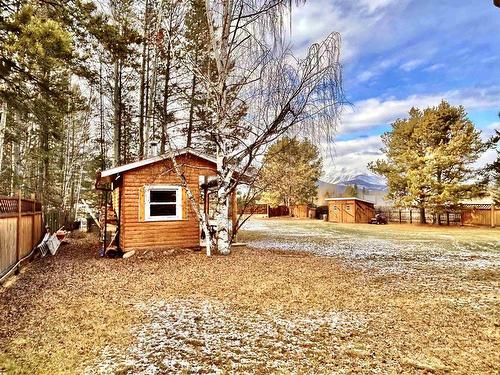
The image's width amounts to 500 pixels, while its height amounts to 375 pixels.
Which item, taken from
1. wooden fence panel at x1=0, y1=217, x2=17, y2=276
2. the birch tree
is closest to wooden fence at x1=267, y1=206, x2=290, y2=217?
the birch tree

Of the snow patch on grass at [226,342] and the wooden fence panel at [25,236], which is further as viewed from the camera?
the wooden fence panel at [25,236]

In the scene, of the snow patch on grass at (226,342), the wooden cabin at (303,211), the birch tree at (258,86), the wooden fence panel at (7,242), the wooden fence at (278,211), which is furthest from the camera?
the wooden fence at (278,211)

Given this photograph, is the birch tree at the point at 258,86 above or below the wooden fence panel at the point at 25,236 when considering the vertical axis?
above

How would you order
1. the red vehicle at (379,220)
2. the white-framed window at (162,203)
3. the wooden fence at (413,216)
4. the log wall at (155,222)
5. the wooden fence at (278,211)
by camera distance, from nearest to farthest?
the log wall at (155,222) → the white-framed window at (162,203) → the wooden fence at (413,216) → the red vehicle at (379,220) → the wooden fence at (278,211)

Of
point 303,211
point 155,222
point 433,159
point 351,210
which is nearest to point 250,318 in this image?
point 155,222

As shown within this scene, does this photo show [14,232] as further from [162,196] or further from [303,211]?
[303,211]

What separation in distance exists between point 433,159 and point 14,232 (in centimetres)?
2425

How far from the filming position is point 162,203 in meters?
10.9

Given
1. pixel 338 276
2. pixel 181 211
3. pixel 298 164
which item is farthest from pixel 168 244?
pixel 298 164

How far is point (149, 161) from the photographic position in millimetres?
10477

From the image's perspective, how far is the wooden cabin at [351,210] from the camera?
28203mm

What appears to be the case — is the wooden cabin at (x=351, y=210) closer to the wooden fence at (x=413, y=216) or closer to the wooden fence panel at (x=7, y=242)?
the wooden fence at (x=413, y=216)

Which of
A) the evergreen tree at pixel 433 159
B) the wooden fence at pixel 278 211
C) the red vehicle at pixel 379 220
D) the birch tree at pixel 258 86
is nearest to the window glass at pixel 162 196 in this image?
the birch tree at pixel 258 86

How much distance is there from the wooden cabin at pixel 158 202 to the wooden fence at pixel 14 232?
2.41 meters
